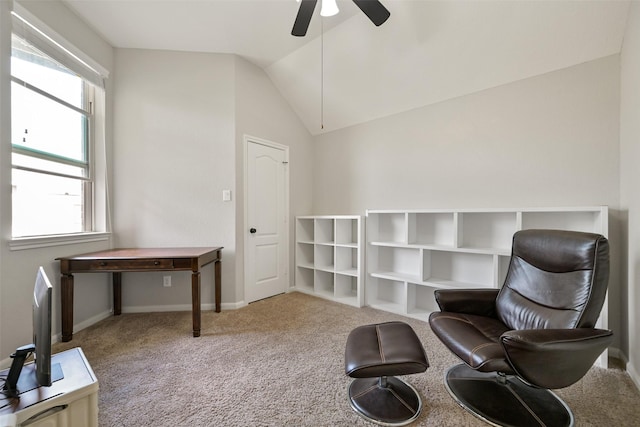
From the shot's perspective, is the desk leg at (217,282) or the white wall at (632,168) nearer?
the white wall at (632,168)

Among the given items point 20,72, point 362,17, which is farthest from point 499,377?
point 20,72

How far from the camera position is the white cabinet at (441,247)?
2387 millimetres

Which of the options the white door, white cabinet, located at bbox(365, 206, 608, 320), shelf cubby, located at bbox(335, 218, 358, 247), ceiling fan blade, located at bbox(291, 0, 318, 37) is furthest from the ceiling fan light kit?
shelf cubby, located at bbox(335, 218, 358, 247)

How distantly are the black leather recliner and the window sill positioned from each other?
3.05 metres

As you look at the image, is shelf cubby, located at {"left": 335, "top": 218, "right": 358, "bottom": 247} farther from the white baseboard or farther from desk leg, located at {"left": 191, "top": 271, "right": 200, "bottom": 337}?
desk leg, located at {"left": 191, "top": 271, "right": 200, "bottom": 337}

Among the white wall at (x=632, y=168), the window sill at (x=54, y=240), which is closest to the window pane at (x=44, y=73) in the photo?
the window sill at (x=54, y=240)

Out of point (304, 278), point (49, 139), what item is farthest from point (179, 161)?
point (304, 278)

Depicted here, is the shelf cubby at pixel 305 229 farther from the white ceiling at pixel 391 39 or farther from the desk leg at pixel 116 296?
the desk leg at pixel 116 296

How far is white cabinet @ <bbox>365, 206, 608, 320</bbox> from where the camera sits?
94.0 inches

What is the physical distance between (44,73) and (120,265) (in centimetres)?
177

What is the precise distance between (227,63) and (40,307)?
3031 mm

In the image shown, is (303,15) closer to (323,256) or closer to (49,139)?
(49,139)

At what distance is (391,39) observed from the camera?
2.66 metres

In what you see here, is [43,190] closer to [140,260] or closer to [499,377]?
[140,260]
